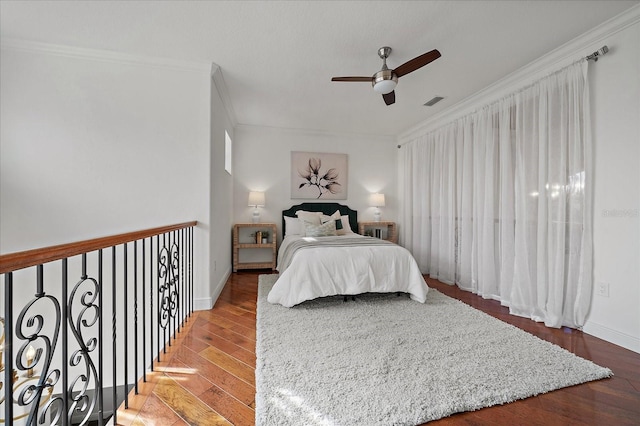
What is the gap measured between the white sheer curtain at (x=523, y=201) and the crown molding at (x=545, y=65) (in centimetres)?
11

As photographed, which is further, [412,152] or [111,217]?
[412,152]

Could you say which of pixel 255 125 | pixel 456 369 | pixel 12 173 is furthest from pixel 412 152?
pixel 12 173

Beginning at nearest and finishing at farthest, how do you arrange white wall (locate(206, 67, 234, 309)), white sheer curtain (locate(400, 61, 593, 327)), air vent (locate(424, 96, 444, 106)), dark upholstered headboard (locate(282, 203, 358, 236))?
white sheer curtain (locate(400, 61, 593, 327)) < white wall (locate(206, 67, 234, 309)) < air vent (locate(424, 96, 444, 106)) < dark upholstered headboard (locate(282, 203, 358, 236))

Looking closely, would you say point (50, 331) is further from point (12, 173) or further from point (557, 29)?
point (557, 29)

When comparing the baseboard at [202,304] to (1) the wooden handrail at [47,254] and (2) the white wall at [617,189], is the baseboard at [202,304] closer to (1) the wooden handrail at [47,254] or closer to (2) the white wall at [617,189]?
(1) the wooden handrail at [47,254]

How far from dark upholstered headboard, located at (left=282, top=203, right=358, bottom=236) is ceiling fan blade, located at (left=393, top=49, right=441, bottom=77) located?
2900mm

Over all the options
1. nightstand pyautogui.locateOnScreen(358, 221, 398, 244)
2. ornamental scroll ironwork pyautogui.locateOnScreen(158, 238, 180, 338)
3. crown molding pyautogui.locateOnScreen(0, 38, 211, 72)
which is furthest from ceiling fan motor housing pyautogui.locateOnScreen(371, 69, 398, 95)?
nightstand pyautogui.locateOnScreen(358, 221, 398, 244)

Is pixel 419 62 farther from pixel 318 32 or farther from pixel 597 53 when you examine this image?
pixel 597 53

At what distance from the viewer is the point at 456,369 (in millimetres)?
1779

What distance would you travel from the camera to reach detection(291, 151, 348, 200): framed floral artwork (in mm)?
5105

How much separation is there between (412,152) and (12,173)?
5083 millimetres

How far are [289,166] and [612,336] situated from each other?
4464 mm

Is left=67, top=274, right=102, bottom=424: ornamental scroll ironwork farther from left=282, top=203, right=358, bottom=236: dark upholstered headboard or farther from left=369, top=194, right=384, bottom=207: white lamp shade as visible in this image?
left=369, top=194, right=384, bottom=207: white lamp shade

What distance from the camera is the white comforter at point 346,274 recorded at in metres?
2.87
